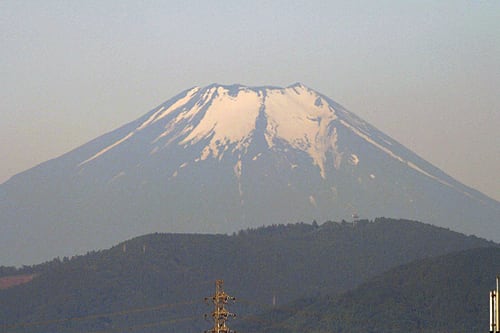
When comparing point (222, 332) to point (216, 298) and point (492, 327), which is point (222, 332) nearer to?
point (216, 298)

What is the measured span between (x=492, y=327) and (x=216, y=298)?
24.3 metres

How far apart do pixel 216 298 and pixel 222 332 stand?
1.61 m

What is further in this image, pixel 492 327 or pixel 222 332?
pixel 222 332

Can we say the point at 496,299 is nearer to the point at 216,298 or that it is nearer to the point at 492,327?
the point at 492,327

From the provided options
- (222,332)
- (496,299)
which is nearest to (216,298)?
(222,332)

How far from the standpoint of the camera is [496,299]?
6053cm

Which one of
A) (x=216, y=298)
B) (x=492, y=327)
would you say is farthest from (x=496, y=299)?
(x=216, y=298)

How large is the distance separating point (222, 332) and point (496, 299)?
23638 mm

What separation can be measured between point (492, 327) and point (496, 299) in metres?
1.44

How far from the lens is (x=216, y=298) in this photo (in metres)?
81.8

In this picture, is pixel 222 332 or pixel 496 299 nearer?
pixel 496 299

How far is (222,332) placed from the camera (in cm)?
8188

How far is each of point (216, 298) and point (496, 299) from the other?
23.5 metres

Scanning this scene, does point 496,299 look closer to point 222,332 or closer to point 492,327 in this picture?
point 492,327
